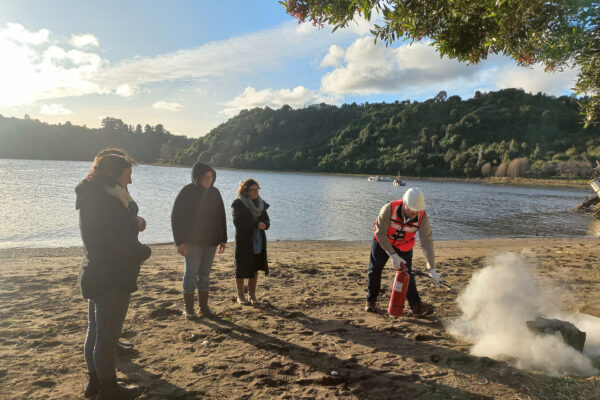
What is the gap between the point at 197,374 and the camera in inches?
140

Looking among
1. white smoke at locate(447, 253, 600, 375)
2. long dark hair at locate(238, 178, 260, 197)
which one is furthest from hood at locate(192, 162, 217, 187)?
white smoke at locate(447, 253, 600, 375)

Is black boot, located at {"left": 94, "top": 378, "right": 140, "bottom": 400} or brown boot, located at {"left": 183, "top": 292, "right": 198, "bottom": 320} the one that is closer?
black boot, located at {"left": 94, "top": 378, "right": 140, "bottom": 400}

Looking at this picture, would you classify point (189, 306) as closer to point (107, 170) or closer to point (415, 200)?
point (107, 170)

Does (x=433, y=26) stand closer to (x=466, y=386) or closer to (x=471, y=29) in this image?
(x=471, y=29)

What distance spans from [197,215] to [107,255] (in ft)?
6.91

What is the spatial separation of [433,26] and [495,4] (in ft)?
3.18

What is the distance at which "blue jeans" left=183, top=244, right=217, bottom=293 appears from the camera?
489cm

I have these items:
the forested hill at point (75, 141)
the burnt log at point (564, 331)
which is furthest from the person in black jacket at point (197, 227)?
the forested hill at point (75, 141)

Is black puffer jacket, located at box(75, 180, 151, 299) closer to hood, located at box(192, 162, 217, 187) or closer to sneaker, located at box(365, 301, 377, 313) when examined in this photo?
hood, located at box(192, 162, 217, 187)

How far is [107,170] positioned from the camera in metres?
2.85

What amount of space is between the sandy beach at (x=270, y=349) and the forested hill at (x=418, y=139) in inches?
3608

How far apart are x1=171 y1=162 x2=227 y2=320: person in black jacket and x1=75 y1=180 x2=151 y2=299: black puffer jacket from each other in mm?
1917

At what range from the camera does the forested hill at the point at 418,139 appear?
9650 cm

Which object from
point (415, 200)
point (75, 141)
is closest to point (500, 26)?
point (415, 200)
